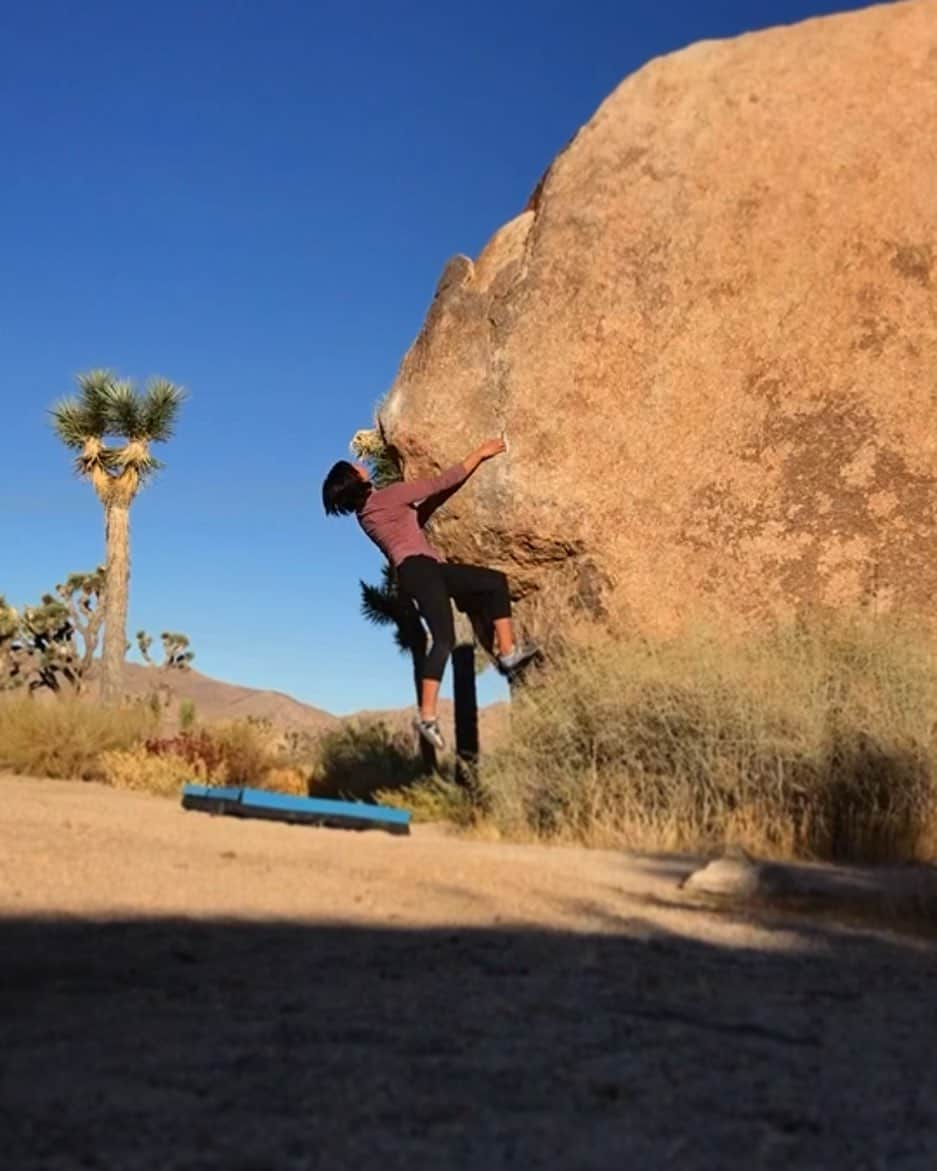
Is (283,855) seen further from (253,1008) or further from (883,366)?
(883,366)

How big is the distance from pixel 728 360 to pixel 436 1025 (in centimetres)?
637

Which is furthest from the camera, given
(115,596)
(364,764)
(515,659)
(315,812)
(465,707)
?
(115,596)

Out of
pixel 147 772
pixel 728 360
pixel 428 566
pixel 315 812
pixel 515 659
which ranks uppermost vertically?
pixel 728 360

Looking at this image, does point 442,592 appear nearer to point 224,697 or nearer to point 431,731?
point 431,731

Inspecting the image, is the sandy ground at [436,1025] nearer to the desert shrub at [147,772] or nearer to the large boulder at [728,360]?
the large boulder at [728,360]

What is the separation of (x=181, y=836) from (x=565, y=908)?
203 centimetres

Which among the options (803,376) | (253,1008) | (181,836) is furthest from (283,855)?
(803,376)

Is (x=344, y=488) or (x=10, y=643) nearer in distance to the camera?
(x=344, y=488)

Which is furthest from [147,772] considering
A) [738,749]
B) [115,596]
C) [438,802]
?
[115,596]

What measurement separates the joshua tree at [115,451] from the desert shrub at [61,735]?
389 inches

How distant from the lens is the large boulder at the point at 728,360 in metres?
8.12

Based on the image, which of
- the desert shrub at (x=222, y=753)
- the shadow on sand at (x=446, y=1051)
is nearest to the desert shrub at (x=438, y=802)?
the desert shrub at (x=222, y=753)

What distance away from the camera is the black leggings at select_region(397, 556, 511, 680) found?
7.72 metres

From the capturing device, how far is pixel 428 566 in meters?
7.86
